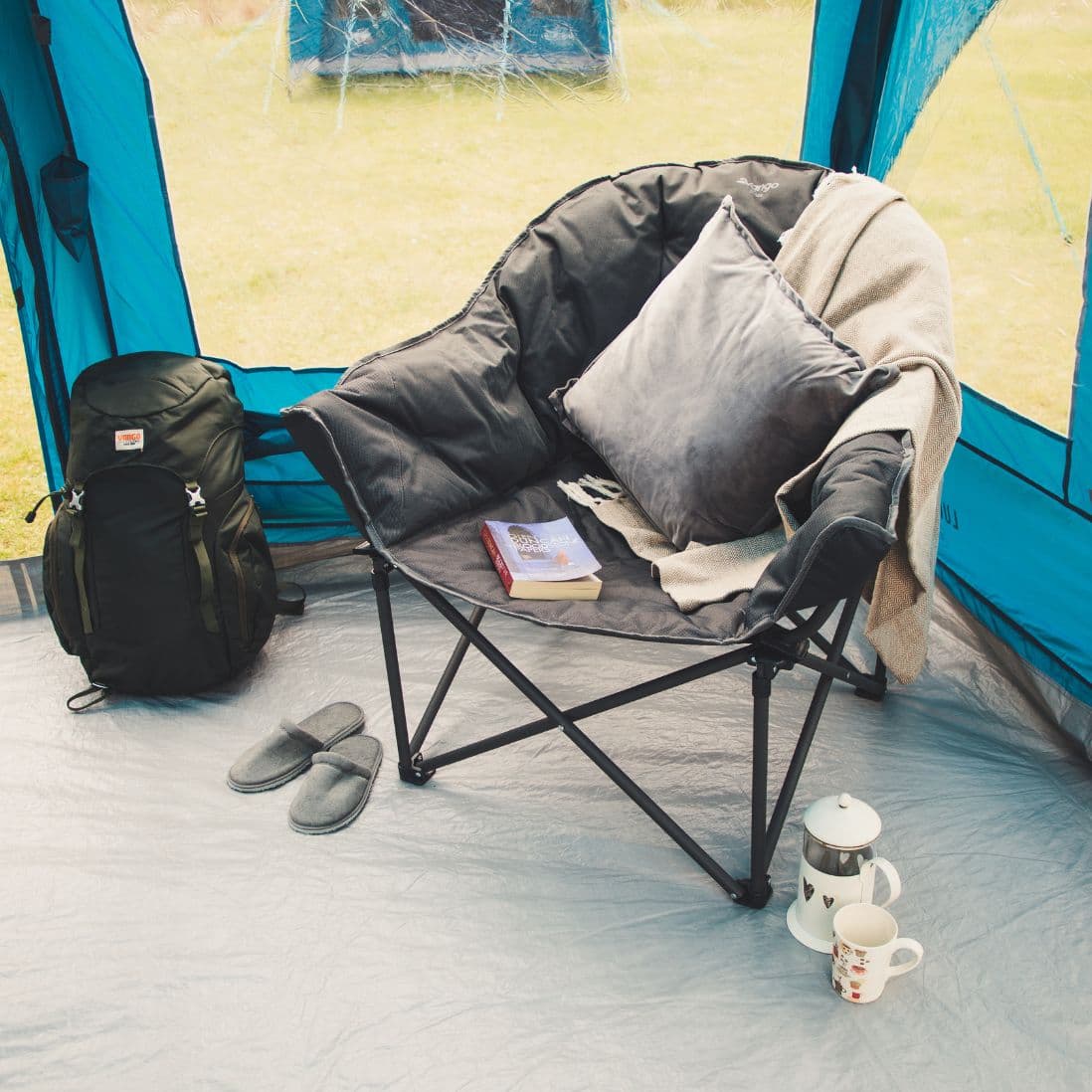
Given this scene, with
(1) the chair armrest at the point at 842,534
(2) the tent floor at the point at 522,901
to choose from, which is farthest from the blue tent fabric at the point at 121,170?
(1) the chair armrest at the point at 842,534

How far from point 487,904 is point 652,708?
0.59 metres

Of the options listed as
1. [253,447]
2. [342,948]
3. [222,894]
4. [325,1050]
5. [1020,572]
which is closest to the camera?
[325,1050]

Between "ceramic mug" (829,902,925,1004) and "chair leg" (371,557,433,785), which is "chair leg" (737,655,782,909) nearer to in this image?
"ceramic mug" (829,902,925,1004)

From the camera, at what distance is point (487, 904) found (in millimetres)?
1667

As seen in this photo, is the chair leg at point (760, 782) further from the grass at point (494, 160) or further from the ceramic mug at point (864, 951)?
the grass at point (494, 160)

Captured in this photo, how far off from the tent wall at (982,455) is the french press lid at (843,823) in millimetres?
686

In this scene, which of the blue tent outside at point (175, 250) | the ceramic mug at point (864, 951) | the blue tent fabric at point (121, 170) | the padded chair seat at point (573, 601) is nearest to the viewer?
the ceramic mug at point (864, 951)

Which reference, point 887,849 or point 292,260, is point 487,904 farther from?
point 292,260

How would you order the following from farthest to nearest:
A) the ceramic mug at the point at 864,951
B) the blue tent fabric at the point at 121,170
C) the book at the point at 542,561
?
the blue tent fabric at the point at 121,170 → the book at the point at 542,561 → the ceramic mug at the point at 864,951

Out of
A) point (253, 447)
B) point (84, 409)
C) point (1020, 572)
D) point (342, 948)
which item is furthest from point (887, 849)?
point (84, 409)

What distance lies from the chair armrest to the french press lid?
0.95ft

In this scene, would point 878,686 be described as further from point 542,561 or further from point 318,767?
point 318,767

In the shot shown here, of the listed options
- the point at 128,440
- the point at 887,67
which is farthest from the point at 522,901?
the point at 887,67

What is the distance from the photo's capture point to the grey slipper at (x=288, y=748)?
192 cm
